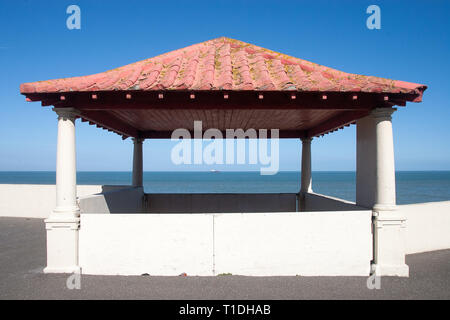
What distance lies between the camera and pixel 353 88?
549 cm

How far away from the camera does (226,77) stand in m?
5.79

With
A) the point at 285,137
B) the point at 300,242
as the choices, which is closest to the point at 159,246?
the point at 300,242

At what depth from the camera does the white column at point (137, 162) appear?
10594 mm

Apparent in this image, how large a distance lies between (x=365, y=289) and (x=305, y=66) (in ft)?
14.1

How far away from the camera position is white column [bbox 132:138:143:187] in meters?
10.6

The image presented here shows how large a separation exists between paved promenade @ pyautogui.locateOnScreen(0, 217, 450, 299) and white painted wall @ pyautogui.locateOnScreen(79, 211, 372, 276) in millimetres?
191

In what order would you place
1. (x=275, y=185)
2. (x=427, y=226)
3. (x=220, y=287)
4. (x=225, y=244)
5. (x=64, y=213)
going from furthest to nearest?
(x=275, y=185), (x=427, y=226), (x=64, y=213), (x=225, y=244), (x=220, y=287)

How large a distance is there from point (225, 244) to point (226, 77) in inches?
114

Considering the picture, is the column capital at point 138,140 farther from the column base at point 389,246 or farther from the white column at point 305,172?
the column base at point 389,246

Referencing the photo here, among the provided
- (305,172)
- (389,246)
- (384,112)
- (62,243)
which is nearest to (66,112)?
(62,243)

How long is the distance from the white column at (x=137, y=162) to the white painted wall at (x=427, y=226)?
7.71 metres

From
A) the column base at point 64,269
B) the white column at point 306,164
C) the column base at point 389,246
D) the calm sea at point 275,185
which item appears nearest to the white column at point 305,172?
the white column at point 306,164

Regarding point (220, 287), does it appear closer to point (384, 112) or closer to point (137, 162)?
point (384, 112)
